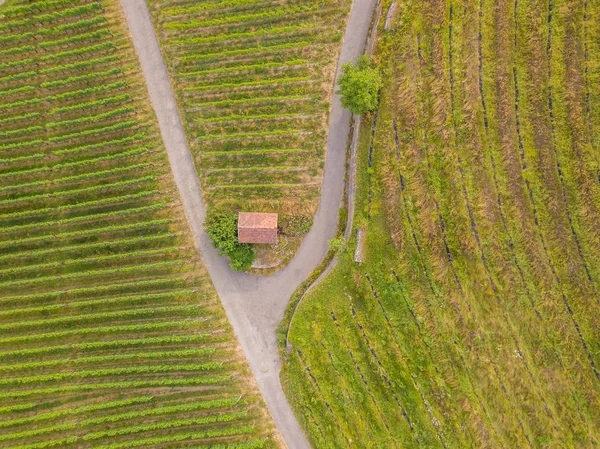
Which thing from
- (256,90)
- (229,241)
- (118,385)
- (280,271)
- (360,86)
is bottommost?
(118,385)

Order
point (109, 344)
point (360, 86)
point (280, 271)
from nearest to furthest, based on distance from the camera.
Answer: point (360, 86) → point (109, 344) → point (280, 271)

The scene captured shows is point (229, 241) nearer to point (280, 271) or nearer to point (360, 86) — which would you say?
point (280, 271)

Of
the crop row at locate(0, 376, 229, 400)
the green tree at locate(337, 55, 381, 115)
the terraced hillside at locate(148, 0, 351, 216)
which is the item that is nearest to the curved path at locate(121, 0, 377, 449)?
the terraced hillside at locate(148, 0, 351, 216)

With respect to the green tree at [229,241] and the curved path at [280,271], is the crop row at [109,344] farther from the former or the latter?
the green tree at [229,241]

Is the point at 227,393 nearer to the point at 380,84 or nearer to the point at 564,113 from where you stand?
the point at 380,84

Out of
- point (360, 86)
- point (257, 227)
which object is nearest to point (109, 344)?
point (257, 227)

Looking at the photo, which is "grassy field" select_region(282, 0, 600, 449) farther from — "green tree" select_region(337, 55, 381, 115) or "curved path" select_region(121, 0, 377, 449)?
"curved path" select_region(121, 0, 377, 449)
